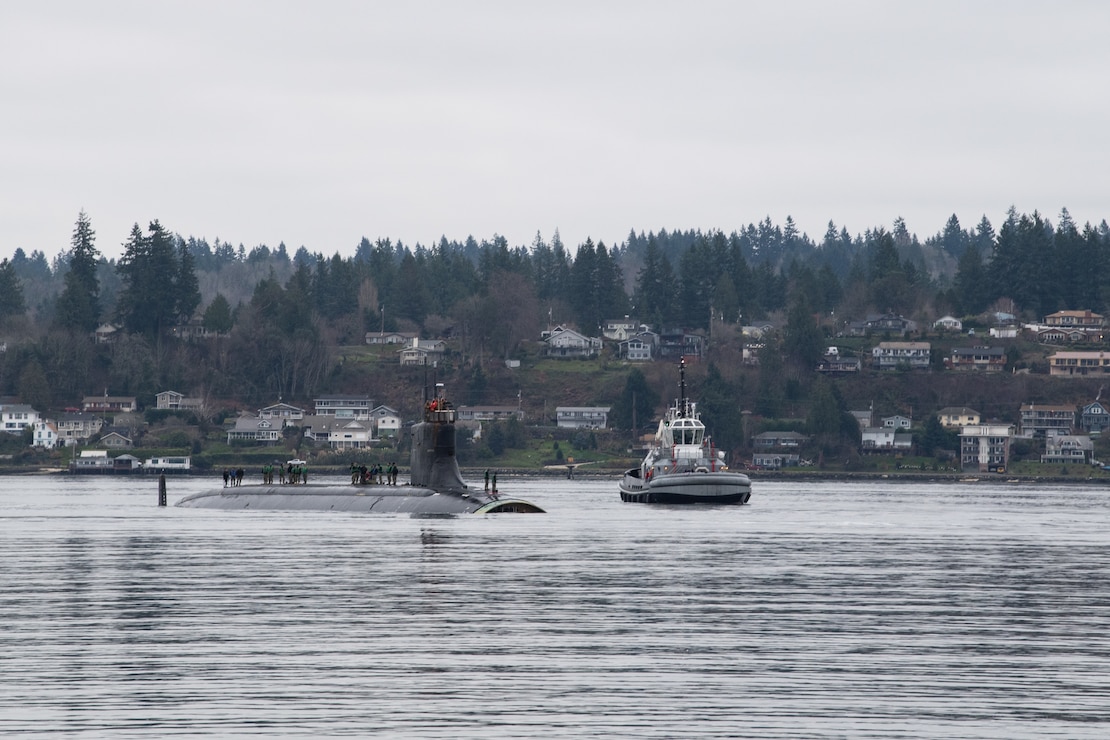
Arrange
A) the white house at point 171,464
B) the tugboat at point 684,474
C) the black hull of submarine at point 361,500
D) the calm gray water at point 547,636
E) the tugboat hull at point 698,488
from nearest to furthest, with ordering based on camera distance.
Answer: the calm gray water at point 547,636 < the black hull of submarine at point 361,500 < the tugboat hull at point 698,488 < the tugboat at point 684,474 < the white house at point 171,464

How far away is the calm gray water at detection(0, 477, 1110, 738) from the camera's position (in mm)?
25094

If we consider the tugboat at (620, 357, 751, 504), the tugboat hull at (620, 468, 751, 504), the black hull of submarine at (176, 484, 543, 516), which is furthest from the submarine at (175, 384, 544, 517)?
the tugboat at (620, 357, 751, 504)

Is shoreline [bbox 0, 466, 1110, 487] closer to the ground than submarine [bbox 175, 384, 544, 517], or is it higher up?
closer to the ground

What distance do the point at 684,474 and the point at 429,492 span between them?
23642 mm

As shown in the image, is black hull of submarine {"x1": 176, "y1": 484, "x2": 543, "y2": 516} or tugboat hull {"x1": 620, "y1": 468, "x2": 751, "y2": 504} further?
tugboat hull {"x1": 620, "y1": 468, "x2": 751, "y2": 504}

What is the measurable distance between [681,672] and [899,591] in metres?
16.7

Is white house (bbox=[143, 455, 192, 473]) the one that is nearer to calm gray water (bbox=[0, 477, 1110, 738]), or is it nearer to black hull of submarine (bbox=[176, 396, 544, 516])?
black hull of submarine (bbox=[176, 396, 544, 516])

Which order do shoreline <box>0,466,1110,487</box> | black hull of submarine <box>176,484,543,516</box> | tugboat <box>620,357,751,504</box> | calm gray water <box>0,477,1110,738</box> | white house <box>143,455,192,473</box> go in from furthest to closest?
white house <box>143,455,192,473</box>, shoreline <box>0,466,1110,487</box>, tugboat <box>620,357,751,504</box>, black hull of submarine <box>176,484,543,516</box>, calm gray water <box>0,477,1110,738</box>

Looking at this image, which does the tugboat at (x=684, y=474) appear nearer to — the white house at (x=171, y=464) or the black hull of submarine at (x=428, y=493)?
the black hull of submarine at (x=428, y=493)

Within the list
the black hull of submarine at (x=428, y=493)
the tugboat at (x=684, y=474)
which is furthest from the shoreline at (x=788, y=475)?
the black hull of submarine at (x=428, y=493)

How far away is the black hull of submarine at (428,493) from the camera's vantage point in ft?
256

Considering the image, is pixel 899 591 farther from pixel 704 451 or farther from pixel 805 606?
pixel 704 451

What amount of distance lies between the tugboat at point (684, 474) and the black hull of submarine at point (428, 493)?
18.3 meters

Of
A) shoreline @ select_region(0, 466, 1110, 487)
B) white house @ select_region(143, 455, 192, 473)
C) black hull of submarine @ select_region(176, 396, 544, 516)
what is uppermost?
black hull of submarine @ select_region(176, 396, 544, 516)
